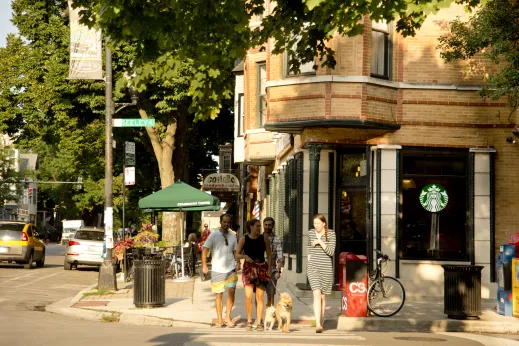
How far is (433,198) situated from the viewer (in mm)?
21203

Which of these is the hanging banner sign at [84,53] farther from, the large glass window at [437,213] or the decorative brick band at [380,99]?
the large glass window at [437,213]

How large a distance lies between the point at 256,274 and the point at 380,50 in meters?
8.18

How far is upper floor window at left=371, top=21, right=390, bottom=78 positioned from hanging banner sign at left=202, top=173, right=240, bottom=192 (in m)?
17.6

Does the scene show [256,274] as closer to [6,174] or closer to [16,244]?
[16,244]

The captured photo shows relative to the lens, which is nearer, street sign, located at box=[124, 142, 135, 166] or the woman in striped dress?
the woman in striped dress

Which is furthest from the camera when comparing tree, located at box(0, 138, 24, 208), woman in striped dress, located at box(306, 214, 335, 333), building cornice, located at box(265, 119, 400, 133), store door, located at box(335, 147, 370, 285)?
tree, located at box(0, 138, 24, 208)

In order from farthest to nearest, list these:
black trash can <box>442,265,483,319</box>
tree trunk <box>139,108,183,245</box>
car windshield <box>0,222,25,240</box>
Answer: tree trunk <box>139,108,183,245</box> → car windshield <box>0,222,25,240</box> → black trash can <box>442,265,483,319</box>

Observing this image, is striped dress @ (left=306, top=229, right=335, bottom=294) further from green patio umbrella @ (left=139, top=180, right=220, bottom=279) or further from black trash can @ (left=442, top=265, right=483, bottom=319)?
green patio umbrella @ (left=139, top=180, right=220, bottom=279)

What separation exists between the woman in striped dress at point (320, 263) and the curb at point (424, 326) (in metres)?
1.03

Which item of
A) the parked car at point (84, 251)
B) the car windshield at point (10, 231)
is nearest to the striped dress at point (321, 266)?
the parked car at point (84, 251)

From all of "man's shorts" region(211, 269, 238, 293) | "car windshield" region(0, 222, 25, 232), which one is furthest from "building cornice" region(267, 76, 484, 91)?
"car windshield" region(0, 222, 25, 232)

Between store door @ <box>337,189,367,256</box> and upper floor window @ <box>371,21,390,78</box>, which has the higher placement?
upper floor window @ <box>371,21,390,78</box>

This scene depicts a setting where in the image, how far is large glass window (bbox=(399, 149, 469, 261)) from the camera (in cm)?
2116

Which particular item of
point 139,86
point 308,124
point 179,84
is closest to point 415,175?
point 308,124
